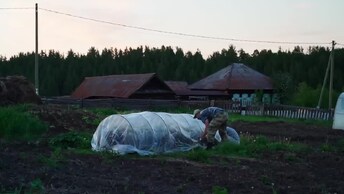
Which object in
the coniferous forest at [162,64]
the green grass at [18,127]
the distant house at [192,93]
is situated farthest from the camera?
the coniferous forest at [162,64]

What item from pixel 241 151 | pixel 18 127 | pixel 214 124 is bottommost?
pixel 241 151

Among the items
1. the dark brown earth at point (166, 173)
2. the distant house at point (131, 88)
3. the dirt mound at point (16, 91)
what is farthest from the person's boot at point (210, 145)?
the distant house at point (131, 88)

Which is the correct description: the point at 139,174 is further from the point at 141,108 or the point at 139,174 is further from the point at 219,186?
the point at 141,108

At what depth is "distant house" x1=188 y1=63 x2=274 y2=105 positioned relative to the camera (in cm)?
4681

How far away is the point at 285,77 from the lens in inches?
1879

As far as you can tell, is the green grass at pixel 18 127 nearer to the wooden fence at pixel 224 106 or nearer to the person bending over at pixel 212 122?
the person bending over at pixel 212 122

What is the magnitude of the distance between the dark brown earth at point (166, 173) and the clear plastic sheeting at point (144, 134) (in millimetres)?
1016

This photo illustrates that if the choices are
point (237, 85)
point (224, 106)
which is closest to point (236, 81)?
point (237, 85)

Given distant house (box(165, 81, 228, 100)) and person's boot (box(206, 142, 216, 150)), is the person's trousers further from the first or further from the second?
distant house (box(165, 81, 228, 100))

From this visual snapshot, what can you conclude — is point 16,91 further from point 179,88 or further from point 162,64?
point 162,64

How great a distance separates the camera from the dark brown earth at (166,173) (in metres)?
7.02

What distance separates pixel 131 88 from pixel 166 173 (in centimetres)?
3305

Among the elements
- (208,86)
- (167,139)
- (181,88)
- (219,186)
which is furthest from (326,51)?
(219,186)

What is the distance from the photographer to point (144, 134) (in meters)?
12.7
